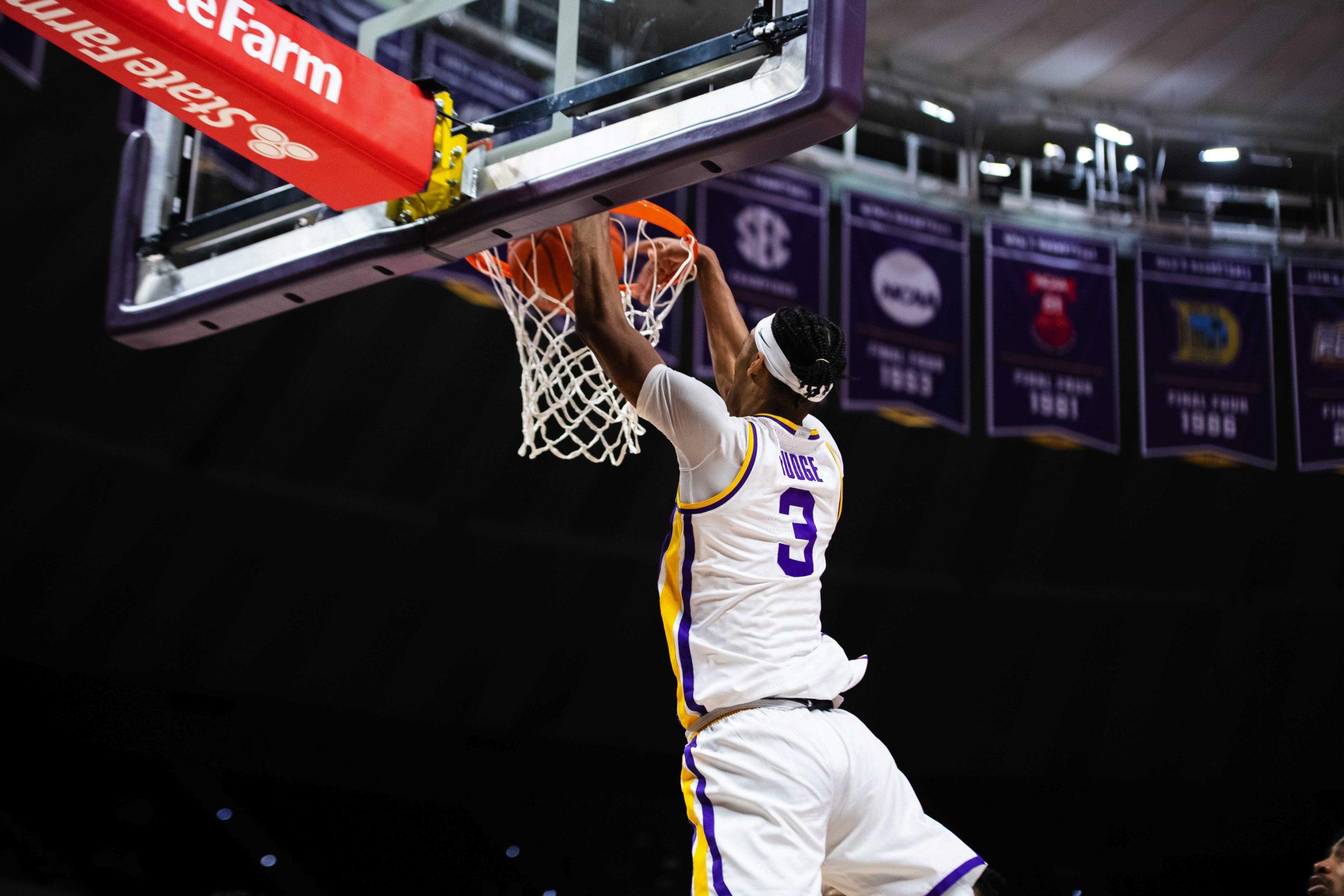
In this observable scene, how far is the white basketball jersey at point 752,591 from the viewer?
10.4ft

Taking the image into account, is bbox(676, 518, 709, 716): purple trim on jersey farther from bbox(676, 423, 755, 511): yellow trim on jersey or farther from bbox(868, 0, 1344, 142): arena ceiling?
bbox(868, 0, 1344, 142): arena ceiling

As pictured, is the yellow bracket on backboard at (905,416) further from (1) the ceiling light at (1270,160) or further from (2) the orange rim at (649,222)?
(2) the orange rim at (649,222)

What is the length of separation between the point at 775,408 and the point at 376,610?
8692 mm

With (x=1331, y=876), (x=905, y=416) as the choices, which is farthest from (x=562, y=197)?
(x=905, y=416)

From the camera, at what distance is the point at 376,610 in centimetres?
1154

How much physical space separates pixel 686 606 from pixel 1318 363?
34.4ft

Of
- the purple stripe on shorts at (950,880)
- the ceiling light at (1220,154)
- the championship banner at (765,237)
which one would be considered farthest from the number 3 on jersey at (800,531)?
the ceiling light at (1220,154)

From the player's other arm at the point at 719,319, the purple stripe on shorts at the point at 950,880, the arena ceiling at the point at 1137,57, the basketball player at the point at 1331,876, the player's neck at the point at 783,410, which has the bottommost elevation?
the basketball player at the point at 1331,876

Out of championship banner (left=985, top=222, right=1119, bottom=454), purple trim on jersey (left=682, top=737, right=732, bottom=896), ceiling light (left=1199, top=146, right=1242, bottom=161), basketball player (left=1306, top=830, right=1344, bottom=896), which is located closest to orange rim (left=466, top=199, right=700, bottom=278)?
purple trim on jersey (left=682, top=737, right=732, bottom=896)

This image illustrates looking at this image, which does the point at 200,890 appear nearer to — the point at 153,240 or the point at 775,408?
the point at 153,240

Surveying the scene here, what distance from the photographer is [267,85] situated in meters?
3.09

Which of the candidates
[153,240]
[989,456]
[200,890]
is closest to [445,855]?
[200,890]

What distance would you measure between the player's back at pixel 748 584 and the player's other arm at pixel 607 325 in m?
0.10

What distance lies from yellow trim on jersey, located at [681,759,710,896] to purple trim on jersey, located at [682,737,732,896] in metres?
0.01
